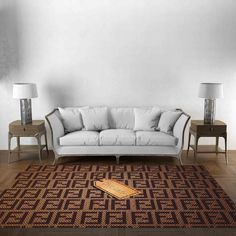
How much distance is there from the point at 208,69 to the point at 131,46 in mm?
1302

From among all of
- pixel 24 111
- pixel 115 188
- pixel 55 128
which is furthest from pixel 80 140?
pixel 115 188

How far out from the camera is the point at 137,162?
5.32 m

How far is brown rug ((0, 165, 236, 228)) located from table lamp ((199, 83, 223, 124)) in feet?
2.74

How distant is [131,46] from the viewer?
5766 millimetres

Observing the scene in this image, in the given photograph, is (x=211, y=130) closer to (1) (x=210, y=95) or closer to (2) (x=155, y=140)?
(1) (x=210, y=95)

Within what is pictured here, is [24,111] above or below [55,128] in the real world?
above

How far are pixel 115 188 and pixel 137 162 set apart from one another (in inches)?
46.8

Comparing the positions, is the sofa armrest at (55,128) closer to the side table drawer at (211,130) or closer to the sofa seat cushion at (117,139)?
the sofa seat cushion at (117,139)

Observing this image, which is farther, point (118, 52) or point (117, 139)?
point (118, 52)

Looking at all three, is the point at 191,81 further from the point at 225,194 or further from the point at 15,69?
the point at 15,69

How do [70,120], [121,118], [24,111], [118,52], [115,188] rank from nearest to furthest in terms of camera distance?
1. [115,188]
2. [24,111]
3. [70,120]
4. [121,118]
5. [118,52]

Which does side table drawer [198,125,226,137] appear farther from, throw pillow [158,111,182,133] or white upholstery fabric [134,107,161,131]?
white upholstery fabric [134,107,161,131]

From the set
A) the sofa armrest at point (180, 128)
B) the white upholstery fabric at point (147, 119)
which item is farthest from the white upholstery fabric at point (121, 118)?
the sofa armrest at point (180, 128)

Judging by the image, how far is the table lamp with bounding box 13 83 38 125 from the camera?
525 cm
